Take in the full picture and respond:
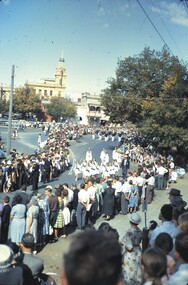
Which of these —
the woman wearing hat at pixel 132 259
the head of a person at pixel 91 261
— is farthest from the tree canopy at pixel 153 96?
the head of a person at pixel 91 261

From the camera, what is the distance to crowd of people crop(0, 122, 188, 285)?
222 centimetres

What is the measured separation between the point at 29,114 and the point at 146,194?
75063mm

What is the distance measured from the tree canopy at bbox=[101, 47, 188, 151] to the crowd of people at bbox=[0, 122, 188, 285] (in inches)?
293

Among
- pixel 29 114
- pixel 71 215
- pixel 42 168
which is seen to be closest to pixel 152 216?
pixel 71 215

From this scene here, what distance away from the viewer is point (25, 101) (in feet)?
277

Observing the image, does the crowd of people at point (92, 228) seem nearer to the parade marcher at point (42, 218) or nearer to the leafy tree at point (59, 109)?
the parade marcher at point (42, 218)

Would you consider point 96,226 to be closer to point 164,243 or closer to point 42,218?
point 42,218

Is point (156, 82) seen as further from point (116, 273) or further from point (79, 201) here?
point (116, 273)

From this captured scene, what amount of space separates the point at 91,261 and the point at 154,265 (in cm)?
190

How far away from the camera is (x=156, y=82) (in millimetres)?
41250

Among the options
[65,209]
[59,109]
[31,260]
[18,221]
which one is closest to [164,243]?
[31,260]

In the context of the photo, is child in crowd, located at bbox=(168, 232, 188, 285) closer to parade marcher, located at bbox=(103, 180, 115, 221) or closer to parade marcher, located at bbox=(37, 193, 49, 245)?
parade marcher, located at bbox=(37, 193, 49, 245)

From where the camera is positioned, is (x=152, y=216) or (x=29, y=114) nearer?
(x=152, y=216)

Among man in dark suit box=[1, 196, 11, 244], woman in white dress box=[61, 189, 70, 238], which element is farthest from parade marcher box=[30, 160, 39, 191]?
man in dark suit box=[1, 196, 11, 244]
